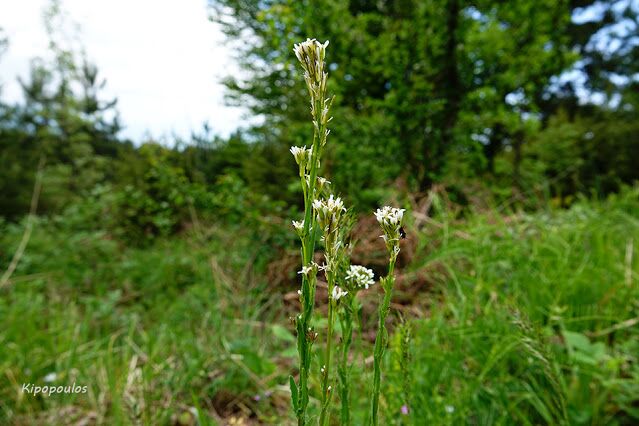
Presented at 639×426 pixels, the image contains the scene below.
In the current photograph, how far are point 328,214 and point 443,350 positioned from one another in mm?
1247

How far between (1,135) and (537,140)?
1530 cm

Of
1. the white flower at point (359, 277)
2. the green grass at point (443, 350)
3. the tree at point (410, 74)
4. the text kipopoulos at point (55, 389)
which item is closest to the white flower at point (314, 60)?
the white flower at point (359, 277)

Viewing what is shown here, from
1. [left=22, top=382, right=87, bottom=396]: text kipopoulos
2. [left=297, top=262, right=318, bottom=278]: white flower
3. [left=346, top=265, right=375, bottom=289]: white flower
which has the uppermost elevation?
[left=297, top=262, right=318, bottom=278]: white flower

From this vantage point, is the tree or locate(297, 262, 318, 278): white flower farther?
the tree

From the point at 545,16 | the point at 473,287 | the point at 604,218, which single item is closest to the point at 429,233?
the point at 473,287

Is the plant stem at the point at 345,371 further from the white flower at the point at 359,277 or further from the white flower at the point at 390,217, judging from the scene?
the white flower at the point at 390,217

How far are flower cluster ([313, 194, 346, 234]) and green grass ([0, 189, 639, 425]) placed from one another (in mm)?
293

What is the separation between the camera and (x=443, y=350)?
155 cm

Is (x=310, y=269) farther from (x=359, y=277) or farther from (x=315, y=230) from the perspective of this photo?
(x=359, y=277)

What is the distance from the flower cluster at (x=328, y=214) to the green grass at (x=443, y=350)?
0.96 ft

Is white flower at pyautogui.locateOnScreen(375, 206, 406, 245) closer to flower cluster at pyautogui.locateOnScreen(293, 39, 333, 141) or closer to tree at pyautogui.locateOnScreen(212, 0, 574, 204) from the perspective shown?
flower cluster at pyautogui.locateOnScreen(293, 39, 333, 141)

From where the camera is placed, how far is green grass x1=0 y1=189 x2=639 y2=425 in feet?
4.30

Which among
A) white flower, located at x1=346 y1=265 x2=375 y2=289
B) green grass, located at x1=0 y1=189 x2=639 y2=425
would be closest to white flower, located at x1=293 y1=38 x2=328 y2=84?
white flower, located at x1=346 y1=265 x2=375 y2=289

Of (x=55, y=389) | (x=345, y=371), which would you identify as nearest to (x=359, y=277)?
(x=345, y=371)
